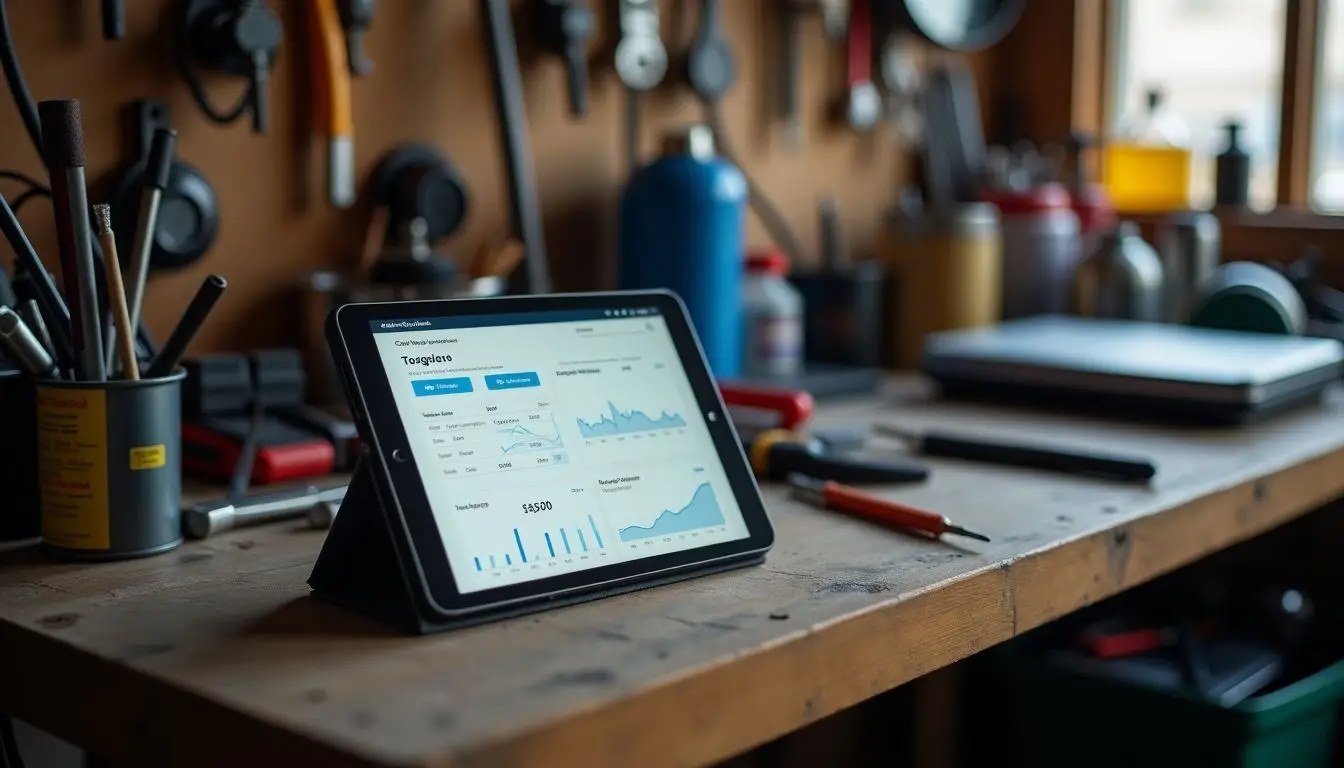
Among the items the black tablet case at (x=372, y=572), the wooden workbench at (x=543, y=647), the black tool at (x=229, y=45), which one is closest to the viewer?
→ the wooden workbench at (x=543, y=647)

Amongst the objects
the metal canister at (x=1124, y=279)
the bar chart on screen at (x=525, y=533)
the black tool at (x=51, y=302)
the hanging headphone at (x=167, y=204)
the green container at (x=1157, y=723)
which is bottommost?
the green container at (x=1157, y=723)

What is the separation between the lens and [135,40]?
1.21 meters

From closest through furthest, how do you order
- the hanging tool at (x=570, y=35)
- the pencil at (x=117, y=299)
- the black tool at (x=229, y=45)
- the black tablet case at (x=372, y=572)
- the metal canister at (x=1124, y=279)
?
the black tablet case at (x=372, y=572) < the pencil at (x=117, y=299) < the black tool at (x=229, y=45) < the hanging tool at (x=570, y=35) < the metal canister at (x=1124, y=279)

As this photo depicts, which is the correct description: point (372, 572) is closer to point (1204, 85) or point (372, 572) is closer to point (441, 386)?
point (441, 386)

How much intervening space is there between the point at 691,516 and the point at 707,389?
107 mm

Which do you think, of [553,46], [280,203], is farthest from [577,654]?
[553,46]

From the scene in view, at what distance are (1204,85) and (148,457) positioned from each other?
70.8 inches

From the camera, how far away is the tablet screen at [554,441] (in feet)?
2.64

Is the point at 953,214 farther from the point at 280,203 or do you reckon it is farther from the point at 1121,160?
the point at 280,203

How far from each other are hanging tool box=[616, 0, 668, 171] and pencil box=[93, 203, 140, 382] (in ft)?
2.62

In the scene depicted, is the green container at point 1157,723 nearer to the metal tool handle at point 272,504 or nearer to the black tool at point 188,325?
the metal tool handle at point 272,504

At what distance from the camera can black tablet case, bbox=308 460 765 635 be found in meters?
0.77

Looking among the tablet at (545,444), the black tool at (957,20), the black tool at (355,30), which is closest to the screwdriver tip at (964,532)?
the tablet at (545,444)

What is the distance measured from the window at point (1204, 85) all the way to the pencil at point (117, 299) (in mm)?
1400
